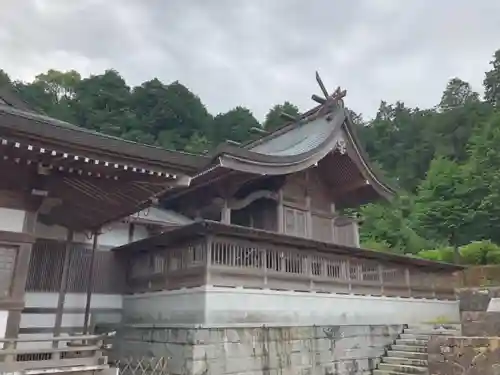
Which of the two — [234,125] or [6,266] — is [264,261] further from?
[234,125]

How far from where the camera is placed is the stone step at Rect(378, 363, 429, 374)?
10.9 meters

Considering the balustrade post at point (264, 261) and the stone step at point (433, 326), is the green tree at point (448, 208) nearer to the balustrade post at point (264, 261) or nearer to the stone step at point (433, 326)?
the stone step at point (433, 326)

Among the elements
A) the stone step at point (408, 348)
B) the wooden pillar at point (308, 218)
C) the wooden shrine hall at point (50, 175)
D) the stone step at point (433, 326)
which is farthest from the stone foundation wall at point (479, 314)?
the wooden pillar at point (308, 218)

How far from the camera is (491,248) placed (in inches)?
912

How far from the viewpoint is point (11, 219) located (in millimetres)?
7527

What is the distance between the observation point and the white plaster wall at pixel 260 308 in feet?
30.9

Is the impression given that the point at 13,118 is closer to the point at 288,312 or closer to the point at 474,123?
the point at 288,312

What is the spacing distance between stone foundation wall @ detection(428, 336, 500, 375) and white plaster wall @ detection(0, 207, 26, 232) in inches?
272

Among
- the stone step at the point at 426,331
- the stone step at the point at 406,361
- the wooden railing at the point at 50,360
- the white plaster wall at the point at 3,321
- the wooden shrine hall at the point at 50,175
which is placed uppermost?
the wooden shrine hall at the point at 50,175

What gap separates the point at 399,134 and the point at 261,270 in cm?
5161

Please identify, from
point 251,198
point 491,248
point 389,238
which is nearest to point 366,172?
point 251,198

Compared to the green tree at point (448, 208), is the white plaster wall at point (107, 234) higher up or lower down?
lower down

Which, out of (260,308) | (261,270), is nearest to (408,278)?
(261,270)

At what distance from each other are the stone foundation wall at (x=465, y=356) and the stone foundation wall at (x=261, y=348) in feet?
13.7
